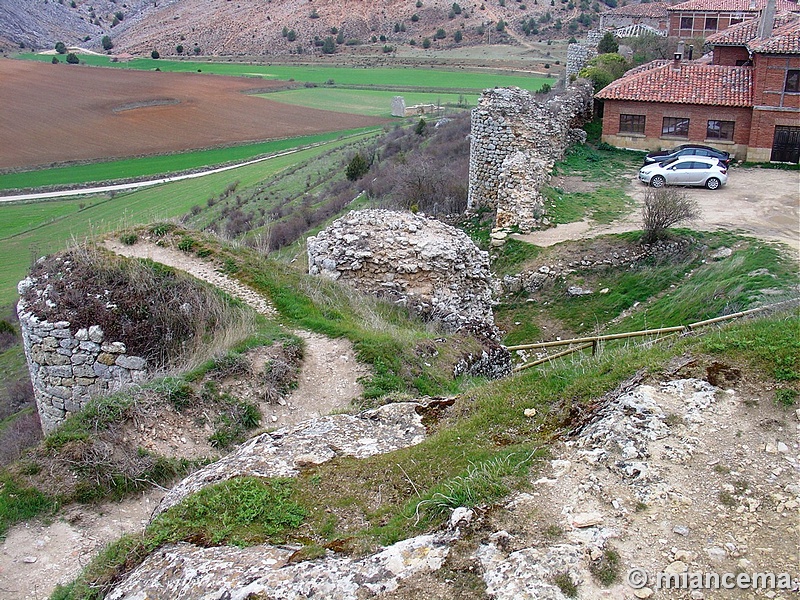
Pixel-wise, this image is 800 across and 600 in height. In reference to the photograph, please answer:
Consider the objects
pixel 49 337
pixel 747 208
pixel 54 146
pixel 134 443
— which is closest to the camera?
pixel 134 443

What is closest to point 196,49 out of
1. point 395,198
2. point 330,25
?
point 330,25

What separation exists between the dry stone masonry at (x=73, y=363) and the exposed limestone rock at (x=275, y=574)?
23.2 feet

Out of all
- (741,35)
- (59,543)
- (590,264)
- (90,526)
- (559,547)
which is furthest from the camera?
(741,35)

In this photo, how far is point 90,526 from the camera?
8219 mm

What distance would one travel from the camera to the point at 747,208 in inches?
894

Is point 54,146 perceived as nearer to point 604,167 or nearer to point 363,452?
point 604,167

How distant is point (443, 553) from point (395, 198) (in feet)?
83.5

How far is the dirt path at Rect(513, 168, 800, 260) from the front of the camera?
20.5 meters

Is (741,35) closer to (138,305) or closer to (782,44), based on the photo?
(782,44)

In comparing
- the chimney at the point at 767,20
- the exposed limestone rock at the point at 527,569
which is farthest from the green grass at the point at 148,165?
the exposed limestone rock at the point at 527,569

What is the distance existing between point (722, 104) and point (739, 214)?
30.6ft

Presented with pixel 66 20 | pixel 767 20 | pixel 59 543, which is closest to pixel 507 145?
pixel 767 20

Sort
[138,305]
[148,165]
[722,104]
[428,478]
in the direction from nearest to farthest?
[428,478]
[138,305]
[722,104]
[148,165]

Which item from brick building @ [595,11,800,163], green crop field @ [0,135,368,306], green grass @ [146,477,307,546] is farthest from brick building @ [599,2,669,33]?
green grass @ [146,477,307,546]
